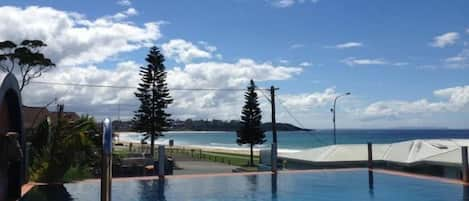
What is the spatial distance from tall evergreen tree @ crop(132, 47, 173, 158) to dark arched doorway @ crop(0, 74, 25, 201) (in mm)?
21885

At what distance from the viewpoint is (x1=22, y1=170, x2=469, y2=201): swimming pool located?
13.4m

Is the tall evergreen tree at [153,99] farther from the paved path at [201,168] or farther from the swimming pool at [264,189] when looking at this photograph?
the swimming pool at [264,189]

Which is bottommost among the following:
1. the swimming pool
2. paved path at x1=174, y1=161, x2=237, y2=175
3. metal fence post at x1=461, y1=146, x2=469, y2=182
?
paved path at x1=174, y1=161, x2=237, y2=175

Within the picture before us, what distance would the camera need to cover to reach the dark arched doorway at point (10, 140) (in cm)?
1045

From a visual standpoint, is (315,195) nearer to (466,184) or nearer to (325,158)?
(466,184)

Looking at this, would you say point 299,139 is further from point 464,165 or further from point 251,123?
point 464,165

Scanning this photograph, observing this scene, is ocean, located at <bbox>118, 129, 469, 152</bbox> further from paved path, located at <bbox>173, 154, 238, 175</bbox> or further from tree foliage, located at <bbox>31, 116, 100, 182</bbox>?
tree foliage, located at <bbox>31, 116, 100, 182</bbox>

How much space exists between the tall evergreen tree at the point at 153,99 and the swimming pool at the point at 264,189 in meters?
16.9

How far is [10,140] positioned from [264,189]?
22.8ft

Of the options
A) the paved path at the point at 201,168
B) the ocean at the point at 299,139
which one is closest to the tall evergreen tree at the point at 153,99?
the paved path at the point at 201,168

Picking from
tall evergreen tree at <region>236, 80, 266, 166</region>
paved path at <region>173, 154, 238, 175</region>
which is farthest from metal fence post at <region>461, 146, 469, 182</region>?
tall evergreen tree at <region>236, 80, 266, 166</region>

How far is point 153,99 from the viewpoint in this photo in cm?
3434

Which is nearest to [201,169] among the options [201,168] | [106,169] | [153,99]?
[201,168]

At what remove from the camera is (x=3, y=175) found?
1104 centimetres
